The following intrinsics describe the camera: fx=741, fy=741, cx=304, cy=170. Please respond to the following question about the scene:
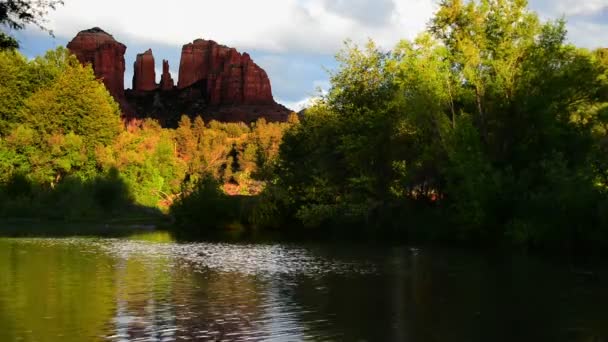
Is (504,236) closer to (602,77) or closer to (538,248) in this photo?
(538,248)

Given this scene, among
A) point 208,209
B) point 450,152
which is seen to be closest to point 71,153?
point 208,209

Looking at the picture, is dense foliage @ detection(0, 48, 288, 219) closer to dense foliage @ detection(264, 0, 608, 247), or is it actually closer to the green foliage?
the green foliage

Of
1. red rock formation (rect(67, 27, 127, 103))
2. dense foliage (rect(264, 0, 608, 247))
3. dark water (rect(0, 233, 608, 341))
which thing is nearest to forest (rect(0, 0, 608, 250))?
dense foliage (rect(264, 0, 608, 247))

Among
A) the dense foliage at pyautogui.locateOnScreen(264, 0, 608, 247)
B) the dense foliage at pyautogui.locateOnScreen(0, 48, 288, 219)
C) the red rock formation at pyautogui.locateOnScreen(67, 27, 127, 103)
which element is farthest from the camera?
the red rock formation at pyautogui.locateOnScreen(67, 27, 127, 103)

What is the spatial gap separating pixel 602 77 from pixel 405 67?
13.3 metres

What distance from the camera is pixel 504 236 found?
4475 cm

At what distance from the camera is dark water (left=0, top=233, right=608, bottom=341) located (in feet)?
61.8

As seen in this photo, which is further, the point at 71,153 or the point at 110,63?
the point at 110,63

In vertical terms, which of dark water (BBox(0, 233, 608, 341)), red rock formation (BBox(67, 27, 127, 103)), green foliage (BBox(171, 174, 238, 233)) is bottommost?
dark water (BBox(0, 233, 608, 341))

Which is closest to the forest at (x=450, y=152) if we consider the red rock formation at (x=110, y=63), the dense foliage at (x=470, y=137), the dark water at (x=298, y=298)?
the dense foliage at (x=470, y=137)

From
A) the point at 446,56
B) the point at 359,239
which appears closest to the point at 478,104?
the point at 446,56

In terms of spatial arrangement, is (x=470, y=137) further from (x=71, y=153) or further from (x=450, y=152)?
(x=71, y=153)

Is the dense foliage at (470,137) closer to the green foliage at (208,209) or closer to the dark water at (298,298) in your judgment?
the dark water at (298,298)

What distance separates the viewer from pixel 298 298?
2464cm
